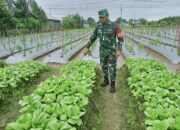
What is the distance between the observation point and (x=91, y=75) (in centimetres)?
495

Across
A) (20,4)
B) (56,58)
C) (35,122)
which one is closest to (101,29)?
(35,122)

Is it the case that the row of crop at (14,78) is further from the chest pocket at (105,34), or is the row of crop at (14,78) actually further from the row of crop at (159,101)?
the row of crop at (159,101)

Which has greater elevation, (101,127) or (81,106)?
(81,106)

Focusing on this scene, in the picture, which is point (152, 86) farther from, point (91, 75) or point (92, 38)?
point (92, 38)

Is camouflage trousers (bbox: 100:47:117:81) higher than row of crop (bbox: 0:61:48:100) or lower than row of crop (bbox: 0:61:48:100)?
higher

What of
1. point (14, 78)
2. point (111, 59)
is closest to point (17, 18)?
point (14, 78)

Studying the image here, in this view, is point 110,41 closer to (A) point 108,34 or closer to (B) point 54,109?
(A) point 108,34

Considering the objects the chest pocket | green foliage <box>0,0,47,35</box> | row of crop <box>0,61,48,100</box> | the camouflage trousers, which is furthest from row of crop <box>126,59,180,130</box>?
green foliage <box>0,0,47,35</box>

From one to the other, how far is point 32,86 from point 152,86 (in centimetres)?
311

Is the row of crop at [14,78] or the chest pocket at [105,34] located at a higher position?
the chest pocket at [105,34]

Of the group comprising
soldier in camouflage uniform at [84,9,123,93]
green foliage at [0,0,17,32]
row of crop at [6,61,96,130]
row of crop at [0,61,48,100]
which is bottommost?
row of crop at [0,61,48,100]

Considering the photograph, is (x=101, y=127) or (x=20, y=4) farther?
(x=20, y=4)

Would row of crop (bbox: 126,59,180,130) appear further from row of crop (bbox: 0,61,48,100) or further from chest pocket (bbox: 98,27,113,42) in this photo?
row of crop (bbox: 0,61,48,100)

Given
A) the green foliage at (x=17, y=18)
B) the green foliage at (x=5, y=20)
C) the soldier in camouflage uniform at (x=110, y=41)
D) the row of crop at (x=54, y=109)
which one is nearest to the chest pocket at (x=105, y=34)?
the soldier in camouflage uniform at (x=110, y=41)
